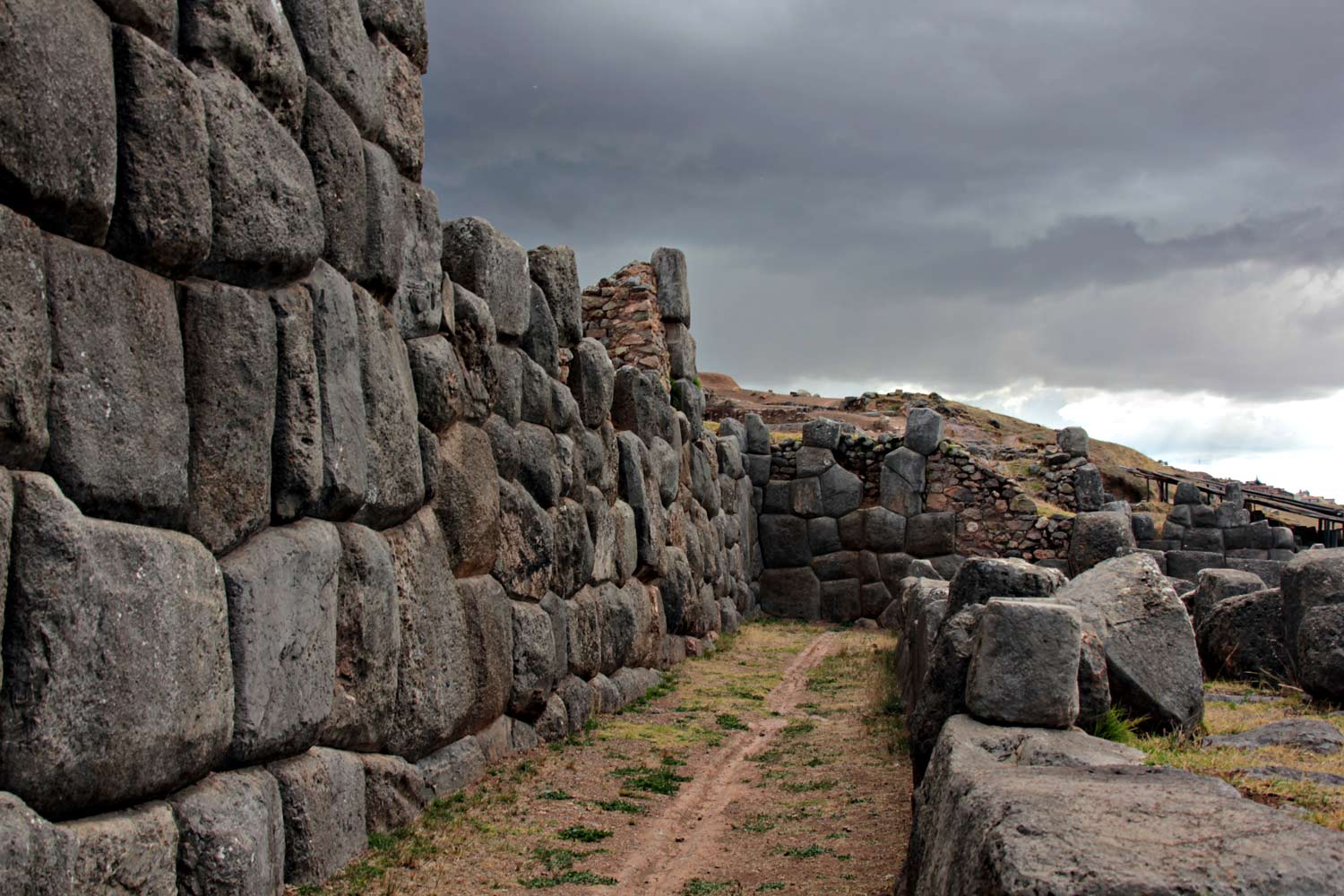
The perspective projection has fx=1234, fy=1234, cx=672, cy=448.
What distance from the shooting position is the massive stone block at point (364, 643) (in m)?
6.66

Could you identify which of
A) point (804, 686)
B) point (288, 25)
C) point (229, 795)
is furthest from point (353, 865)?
point (804, 686)

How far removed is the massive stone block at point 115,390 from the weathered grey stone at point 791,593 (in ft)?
63.2

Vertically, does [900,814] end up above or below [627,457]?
below

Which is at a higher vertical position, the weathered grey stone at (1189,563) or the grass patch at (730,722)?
the weathered grey stone at (1189,563)

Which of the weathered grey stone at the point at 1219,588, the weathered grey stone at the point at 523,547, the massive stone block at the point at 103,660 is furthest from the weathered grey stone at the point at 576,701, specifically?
the weathered grey stone at the point at 1219,588

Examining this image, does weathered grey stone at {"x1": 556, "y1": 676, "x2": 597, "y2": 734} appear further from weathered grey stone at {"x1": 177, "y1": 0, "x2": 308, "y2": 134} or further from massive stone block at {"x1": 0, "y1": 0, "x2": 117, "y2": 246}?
massive stone block at {"x1": 0, "y1": 0, "x2": 117, "y2": 246}

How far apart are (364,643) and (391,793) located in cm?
99

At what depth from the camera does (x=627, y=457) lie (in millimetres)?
13891

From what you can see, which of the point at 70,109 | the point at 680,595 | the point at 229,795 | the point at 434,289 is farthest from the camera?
the point at 680,595

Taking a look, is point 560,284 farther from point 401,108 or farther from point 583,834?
point 583,834

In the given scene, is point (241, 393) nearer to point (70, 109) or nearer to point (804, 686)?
point (70, 109)

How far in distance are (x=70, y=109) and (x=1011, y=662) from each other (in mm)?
4927

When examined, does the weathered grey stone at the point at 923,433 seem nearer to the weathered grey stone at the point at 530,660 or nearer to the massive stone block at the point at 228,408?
the weathered grey stone at the point at 530,660

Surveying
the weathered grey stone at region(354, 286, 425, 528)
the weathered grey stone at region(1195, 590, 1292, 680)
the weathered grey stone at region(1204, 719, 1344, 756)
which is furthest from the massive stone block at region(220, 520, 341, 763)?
the weathered grey stone at region(1195, 590, 1292, 680)
